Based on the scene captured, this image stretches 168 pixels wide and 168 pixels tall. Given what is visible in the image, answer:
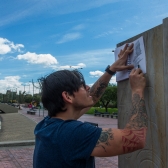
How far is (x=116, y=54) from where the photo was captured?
2.14m

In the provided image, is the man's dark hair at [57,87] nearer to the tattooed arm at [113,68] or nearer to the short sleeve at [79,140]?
the short sleeve at [79,140]

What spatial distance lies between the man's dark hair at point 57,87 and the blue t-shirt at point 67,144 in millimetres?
85

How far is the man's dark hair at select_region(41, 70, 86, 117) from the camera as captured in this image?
5.18 ft

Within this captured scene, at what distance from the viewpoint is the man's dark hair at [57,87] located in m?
1.58

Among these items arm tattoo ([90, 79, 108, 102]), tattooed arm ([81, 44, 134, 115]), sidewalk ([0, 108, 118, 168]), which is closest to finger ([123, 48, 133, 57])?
tattooed arm ([81, 44, 134, 115])

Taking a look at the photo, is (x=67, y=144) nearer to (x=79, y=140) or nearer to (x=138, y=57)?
(x=79, y=140)

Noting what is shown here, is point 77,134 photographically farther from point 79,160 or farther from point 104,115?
point 104,115

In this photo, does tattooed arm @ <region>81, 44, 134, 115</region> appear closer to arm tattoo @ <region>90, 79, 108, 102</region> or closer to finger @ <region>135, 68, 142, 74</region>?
arm tattoo @ <region>90, 79, 108, 102</region>

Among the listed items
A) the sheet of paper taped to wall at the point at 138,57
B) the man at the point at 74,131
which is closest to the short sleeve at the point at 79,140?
the man at the point at 74,131

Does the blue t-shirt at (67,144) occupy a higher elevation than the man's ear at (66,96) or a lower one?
lower

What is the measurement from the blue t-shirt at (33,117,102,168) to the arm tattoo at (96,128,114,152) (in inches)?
0.8

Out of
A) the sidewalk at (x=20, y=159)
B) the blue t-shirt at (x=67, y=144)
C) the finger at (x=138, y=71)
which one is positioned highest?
the finger at (x=138, y=71)

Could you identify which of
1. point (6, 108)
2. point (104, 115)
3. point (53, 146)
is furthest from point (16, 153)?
point (6, 108)

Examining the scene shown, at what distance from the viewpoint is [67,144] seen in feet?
4.75
